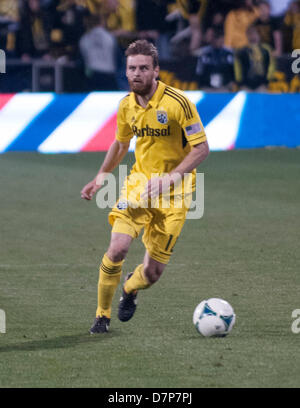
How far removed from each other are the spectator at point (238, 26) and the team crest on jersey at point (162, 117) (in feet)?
48.5

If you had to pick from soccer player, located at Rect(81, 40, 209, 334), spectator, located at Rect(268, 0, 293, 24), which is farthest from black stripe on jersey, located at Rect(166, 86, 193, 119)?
spectator, located at Rect(268, 0, 293, 24)

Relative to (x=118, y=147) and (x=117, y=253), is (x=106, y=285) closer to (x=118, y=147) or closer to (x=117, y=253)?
(x=117, y=253)

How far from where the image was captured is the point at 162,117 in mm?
7160

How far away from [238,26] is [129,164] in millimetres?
6121

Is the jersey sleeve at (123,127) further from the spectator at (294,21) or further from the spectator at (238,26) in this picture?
the spectator at (294,21)

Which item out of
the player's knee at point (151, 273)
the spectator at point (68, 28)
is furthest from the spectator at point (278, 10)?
the player's knee at point (151, 273)

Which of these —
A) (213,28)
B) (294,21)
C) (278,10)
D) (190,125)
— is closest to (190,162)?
(190,125)

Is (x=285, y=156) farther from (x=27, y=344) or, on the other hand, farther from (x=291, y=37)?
(x=27, y=344)

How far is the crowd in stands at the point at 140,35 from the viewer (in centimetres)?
2022

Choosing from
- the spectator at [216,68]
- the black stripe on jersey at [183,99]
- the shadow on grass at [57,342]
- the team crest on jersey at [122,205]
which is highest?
the spectator at [216,68]

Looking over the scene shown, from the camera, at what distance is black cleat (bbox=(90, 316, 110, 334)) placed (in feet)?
23.4

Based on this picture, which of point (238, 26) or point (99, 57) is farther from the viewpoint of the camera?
point (238, 26)

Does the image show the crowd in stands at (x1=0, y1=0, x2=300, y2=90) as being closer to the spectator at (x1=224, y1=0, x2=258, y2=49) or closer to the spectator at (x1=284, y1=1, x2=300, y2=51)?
the spectator at (x1=224, y1=0, x2=258, y2=49)
